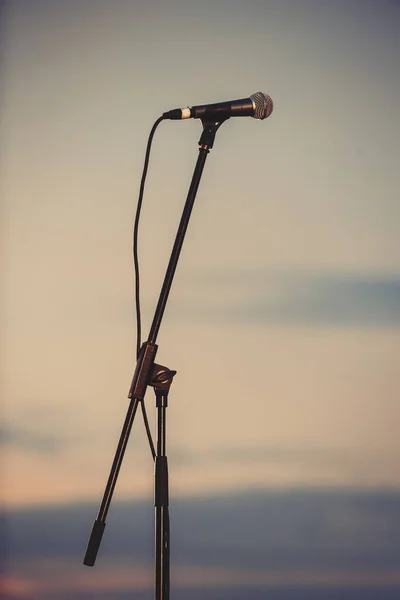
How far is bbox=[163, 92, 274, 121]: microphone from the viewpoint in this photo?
1703mm

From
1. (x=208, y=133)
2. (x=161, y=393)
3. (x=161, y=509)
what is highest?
(x=208, y=133)

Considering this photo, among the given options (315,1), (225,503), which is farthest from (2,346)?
(315,1)

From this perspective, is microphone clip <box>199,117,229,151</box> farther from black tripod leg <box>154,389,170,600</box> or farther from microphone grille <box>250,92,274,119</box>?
black tripod leg <box>154,389,170,600</box>

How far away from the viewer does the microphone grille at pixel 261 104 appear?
1.74 metres

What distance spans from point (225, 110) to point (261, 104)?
9cm

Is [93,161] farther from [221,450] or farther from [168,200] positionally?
[221,450]

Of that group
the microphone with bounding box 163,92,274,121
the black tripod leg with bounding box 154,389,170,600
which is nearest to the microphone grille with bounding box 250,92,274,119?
the microphone with bounding box 163,92,274,121

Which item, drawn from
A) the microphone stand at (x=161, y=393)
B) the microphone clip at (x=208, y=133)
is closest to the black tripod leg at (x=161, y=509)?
the microphone stand at (x=161, y=393)

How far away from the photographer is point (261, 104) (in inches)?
68.9

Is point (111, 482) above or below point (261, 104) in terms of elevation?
below

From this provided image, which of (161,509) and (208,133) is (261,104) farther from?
(161,509)

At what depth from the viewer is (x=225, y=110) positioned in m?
1.71

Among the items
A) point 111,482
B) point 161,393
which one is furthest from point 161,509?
point 161,393

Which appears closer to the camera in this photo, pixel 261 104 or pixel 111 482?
pixel 111 482
